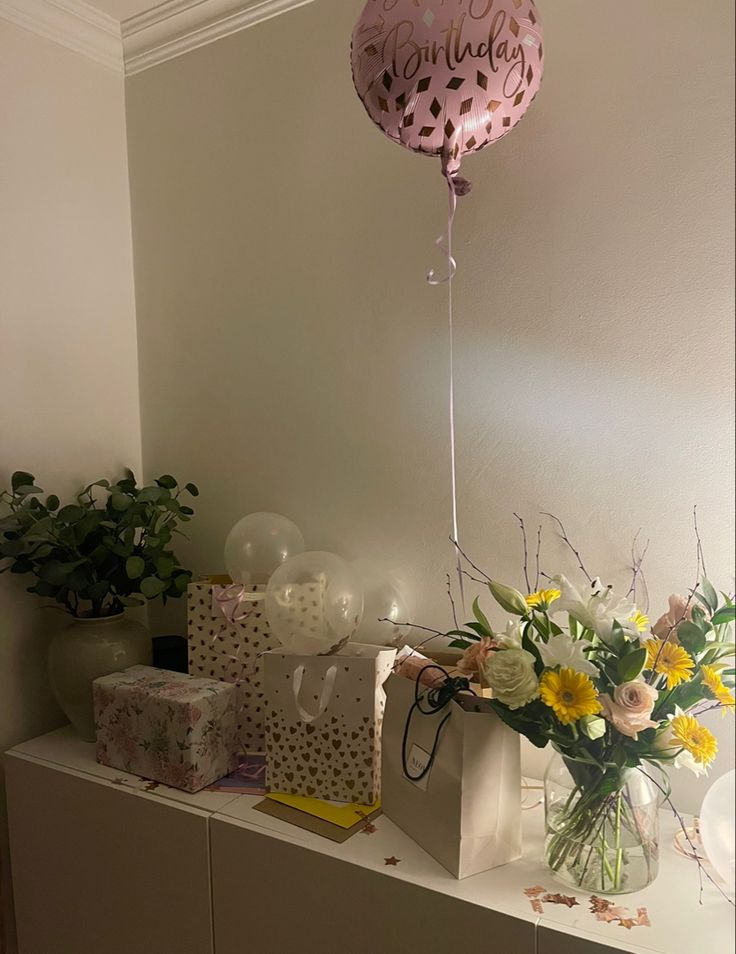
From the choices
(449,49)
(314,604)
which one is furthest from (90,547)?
(449,49)

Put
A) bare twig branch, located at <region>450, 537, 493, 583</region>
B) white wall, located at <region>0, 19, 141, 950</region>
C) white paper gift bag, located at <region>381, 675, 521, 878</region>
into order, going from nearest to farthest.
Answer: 1. white paper gift bag, located at <region>381, 675, 521, 878</region>
2. bare twig branch, located at <region>450, 537, 493, 583</region>
3. white wall, located at <region>0, 19, 141, 950</region>

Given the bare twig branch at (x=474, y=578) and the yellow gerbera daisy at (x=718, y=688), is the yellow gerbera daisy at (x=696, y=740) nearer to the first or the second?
the yellow gerbera daisy at (x=718, y=688)

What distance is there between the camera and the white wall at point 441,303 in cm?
140

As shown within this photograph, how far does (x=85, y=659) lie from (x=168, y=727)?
32 cm

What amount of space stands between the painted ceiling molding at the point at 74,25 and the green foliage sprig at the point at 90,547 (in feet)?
3.42

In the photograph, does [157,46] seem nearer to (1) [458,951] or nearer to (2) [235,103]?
(2) [235,103]

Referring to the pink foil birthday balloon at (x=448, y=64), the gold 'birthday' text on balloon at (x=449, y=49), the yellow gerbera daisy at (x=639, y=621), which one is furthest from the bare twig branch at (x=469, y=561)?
the gold 'birthday' text on balloon at (x=449, y=49)

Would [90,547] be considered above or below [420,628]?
above

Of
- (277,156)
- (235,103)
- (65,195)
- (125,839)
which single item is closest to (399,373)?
(277,156)

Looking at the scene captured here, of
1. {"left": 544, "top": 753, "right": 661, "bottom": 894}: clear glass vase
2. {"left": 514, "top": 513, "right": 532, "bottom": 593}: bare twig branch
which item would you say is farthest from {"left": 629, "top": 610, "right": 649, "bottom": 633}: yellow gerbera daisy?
{"left": 514, "top": 513, "right": 532, "bottom": 593}: bare twig branch

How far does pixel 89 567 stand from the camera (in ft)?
5.94

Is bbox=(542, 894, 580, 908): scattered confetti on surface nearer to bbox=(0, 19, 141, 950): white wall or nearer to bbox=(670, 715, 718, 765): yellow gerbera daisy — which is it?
bbox=(670, 715, 718, 765): yellow gerbera daisy

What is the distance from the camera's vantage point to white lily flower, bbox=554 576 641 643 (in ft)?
3.97

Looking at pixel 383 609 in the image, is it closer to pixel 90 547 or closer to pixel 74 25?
pixel 90 547
